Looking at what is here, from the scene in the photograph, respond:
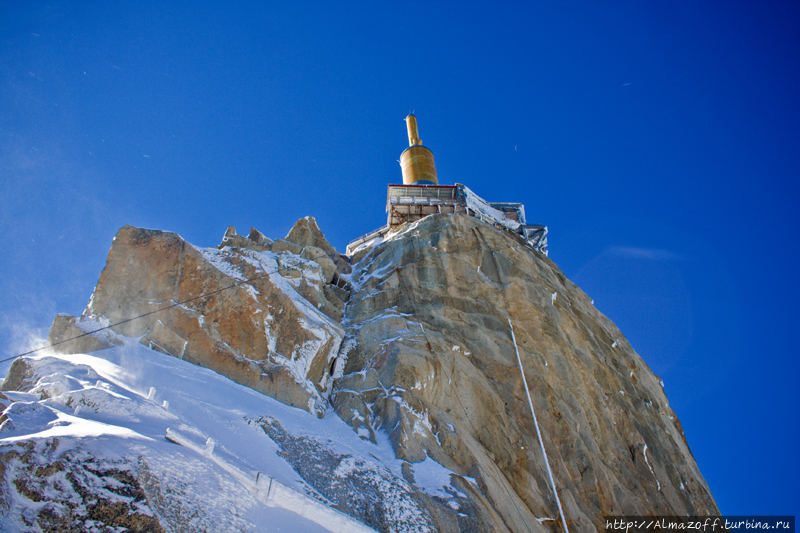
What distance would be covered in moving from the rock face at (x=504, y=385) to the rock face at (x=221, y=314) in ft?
5.49

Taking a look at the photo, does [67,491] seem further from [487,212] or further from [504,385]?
[487,212]

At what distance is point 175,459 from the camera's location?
8016mm

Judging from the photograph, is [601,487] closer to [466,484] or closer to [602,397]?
[602,397]

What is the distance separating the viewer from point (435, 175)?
134 ft

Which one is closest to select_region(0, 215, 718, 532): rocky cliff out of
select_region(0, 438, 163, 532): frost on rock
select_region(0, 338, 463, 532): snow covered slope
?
select_region(0, 338, 463, 532): snow covered slope

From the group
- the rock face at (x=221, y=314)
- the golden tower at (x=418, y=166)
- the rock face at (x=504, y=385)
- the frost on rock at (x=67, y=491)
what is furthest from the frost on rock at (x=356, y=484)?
the golden tower at (x=418, y=166)

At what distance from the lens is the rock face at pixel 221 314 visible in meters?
Answer: 15.4

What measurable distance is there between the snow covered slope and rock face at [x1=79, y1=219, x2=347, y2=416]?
3.17 feet

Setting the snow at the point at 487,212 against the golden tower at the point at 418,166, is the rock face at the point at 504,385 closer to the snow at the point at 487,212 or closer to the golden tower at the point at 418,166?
the snow at the point at 487,212

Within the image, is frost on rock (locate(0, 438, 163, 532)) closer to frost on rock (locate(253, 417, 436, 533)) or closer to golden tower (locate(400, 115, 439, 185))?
frost on rock (locate(253, 417, 436, 533))

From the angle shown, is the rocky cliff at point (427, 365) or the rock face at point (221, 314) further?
the rock face at point (221, 314)

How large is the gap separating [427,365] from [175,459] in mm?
10208

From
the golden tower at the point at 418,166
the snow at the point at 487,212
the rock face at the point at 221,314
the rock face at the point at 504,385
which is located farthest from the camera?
the golden tower at the point at 418,166

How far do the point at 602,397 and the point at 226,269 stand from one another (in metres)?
17.1
